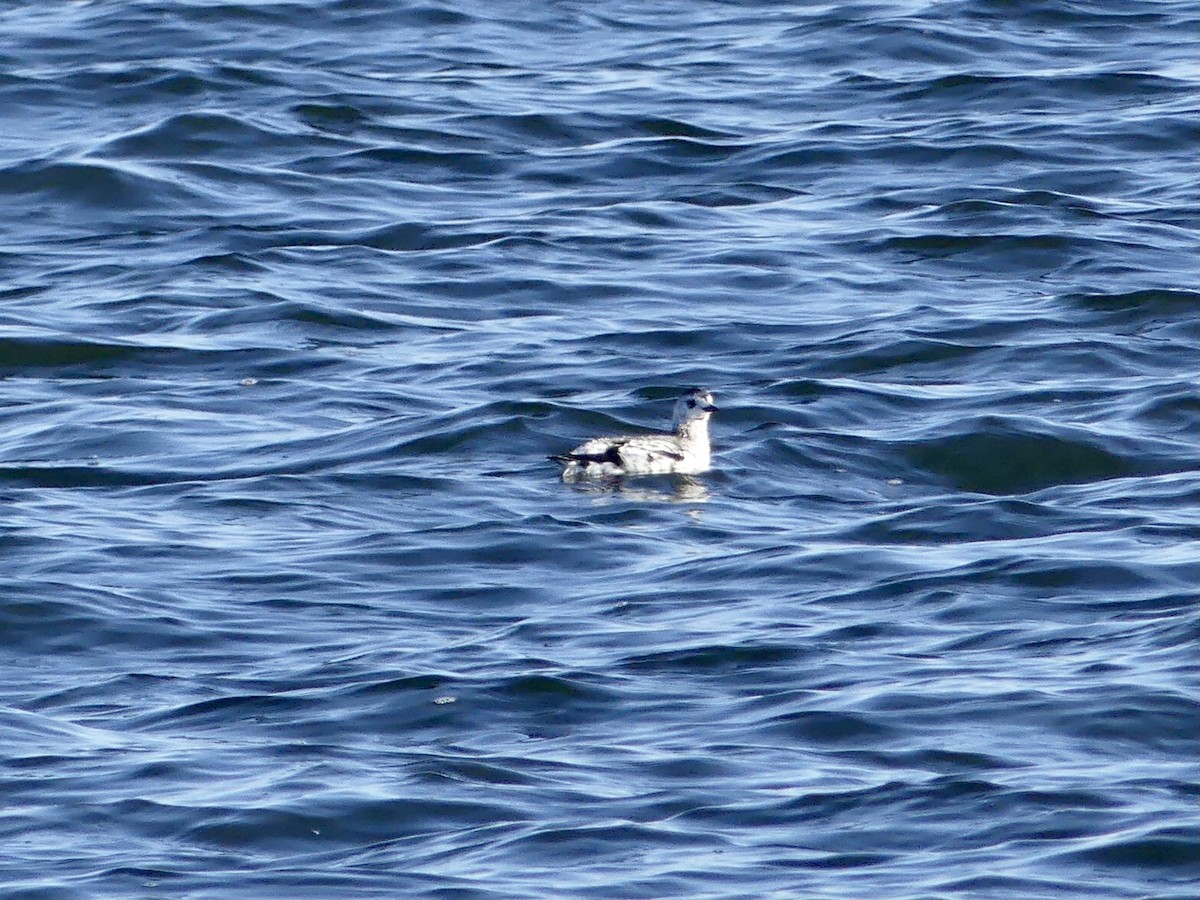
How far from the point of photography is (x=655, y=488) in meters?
12.5

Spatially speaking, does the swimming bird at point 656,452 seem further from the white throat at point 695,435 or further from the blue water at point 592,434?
the blue water at point 592,434

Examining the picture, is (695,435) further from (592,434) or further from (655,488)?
(592,434)

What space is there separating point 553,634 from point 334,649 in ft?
2.67

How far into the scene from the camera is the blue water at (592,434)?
795 centimetres

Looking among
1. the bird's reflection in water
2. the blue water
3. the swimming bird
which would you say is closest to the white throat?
the swimming bird

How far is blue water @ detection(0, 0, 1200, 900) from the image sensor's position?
26.1 ft

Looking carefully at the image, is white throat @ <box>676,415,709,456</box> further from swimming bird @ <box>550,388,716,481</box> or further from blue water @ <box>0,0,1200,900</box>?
blue water @ <box>0,0,1200,900</box>

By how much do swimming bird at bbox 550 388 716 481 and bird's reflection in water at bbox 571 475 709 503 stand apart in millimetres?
42

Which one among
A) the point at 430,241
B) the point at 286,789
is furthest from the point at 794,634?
the point at 430,241

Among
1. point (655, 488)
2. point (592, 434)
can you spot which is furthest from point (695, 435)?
point (592, 434)

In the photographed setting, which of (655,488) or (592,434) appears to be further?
(592,434)

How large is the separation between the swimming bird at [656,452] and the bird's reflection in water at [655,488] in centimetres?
4

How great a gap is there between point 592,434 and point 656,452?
3.24 feet

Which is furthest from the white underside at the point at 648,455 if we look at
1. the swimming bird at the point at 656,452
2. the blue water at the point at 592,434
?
the blue water at the point at 592,434
